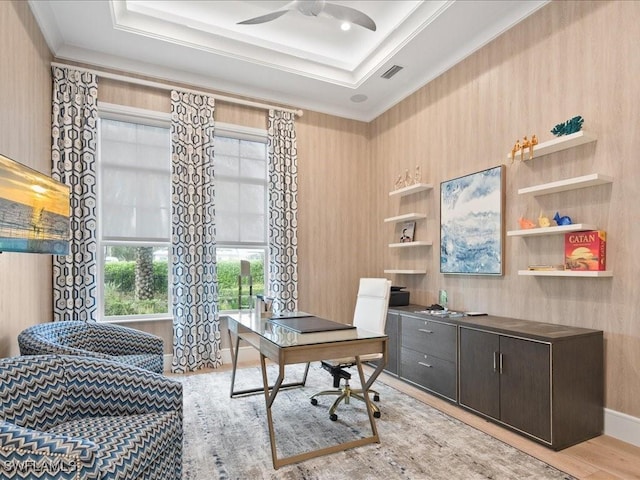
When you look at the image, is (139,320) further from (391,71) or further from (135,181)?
(391,71)

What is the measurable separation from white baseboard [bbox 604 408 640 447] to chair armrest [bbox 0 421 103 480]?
3.16 m

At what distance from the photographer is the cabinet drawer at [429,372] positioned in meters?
3.34

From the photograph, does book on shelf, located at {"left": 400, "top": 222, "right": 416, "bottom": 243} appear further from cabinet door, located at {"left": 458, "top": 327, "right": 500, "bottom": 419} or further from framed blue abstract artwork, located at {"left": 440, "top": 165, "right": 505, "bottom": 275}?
cabinet door, located at {"left": 458, "top": 327, "right": 500, "bottom": 419}

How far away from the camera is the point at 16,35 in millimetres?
2822

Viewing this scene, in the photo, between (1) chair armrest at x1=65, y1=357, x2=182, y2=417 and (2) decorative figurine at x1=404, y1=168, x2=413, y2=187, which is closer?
(1) chair armrest at x1=65, y1=357, x2=182, y2=417

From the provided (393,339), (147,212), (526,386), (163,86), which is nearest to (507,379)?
(526,386)

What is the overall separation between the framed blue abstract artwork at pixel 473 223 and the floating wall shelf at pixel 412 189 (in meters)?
0.22

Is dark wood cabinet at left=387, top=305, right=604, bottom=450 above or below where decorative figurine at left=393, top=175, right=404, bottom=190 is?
below

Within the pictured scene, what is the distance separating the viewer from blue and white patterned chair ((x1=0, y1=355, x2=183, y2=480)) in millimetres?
1241

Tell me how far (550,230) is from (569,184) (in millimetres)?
361

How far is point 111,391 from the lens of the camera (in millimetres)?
1905

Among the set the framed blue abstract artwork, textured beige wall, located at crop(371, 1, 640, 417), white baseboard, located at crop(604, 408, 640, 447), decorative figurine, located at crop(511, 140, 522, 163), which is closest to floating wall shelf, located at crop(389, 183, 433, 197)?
textured beige wall, located at crop(371, 1, 640, 417)

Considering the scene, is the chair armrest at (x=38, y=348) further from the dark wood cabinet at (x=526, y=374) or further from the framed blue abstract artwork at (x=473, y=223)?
the framed blue abstract artwork at (x=473, y=223)

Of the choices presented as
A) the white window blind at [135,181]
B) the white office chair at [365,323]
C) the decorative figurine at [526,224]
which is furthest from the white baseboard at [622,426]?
the white window blind at [135,181]
